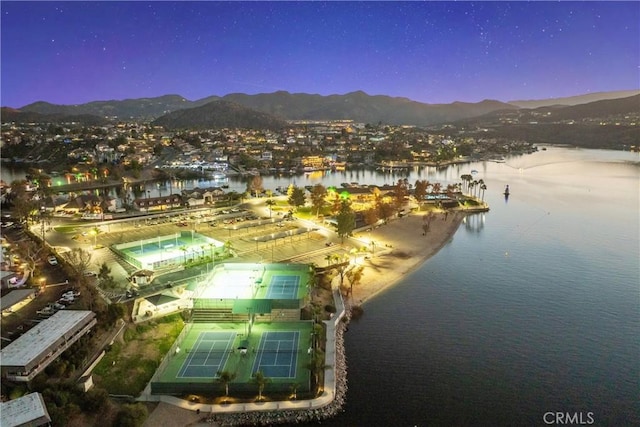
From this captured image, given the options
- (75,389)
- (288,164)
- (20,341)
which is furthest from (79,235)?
(288,164)

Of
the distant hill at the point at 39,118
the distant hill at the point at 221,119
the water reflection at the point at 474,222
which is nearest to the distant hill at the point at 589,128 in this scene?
the distant hill at the point at 221,119

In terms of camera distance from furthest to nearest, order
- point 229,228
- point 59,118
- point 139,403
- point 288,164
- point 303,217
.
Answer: point 59,118, point 288,164, point 303,217, point 229,228, point 139,403

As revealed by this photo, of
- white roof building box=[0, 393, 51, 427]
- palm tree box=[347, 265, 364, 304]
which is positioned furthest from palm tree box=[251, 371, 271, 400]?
palm tree box=[347, 265, 364, 304]

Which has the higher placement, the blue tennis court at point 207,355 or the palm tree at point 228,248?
the palm tree at point 228,248

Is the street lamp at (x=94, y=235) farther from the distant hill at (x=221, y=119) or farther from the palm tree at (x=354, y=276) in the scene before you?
the distant hill at (x=221, y=119)

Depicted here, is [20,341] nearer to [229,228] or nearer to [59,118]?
[229,228]

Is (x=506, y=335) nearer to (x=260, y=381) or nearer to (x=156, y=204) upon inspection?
(x=260, y=381)
